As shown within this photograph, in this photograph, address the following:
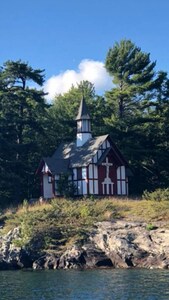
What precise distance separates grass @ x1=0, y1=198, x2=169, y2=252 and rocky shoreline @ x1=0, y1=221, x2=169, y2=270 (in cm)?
77

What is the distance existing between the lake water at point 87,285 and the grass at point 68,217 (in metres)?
4.71

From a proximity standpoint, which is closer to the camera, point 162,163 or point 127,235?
point 127,235

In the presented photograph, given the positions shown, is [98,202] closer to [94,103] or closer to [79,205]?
[79,205]

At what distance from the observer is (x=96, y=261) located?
36594 millimetres

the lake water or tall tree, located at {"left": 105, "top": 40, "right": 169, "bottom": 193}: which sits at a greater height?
tall tree, located at {"left": 105, "top": 40, "right": 169, "bottom": 193}

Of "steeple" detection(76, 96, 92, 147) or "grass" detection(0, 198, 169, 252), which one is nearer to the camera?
"grass" detection(0, 198, 169, 252)

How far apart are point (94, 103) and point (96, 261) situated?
1397 inches

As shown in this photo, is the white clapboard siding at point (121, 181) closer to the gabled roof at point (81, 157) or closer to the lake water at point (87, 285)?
the gabled roof at point (81, 157)

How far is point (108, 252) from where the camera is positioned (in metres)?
37.1

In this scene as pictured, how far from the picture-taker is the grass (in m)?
39.6

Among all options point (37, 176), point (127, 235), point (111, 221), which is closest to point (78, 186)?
point (37, 176)

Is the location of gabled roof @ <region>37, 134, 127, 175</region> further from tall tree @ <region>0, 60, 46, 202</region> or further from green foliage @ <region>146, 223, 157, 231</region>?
green foliage @ <region>146, 223, 157, 231</region>

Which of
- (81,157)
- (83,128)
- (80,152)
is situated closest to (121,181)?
(81,157)

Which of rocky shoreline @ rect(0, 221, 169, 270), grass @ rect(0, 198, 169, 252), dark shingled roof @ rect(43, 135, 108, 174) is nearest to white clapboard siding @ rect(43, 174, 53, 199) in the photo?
dark shingled roof @ rect(43, 135, 108, 174)
